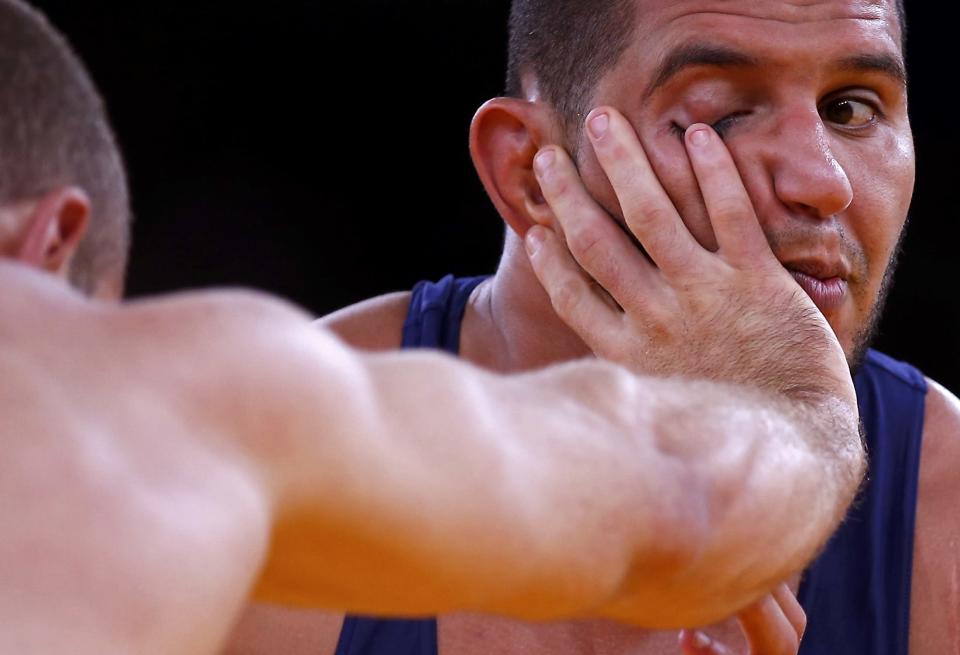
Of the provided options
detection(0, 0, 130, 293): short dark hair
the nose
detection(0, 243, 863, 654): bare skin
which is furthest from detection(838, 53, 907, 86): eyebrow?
detection(0, 0, 130, 293): short dark hair

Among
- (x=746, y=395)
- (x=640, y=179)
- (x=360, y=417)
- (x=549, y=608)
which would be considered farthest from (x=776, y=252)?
(x=360, y=417)

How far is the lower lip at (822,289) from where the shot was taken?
183cm

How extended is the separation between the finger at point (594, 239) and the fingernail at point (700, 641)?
437 mm

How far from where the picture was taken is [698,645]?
64.3 inches

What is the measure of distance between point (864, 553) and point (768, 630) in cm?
49

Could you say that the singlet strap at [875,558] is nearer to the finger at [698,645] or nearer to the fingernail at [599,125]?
the finger at [698,645]

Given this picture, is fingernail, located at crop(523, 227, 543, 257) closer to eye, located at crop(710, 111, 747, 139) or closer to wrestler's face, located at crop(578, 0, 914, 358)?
wrestler's face, located at crop(578, 0, 914, 358)

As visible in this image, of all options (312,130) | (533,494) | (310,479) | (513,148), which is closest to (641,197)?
(513,148)

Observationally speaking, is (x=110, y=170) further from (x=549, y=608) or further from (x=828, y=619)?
(x=828, y=619)

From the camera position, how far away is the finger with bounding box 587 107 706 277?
5.90ft

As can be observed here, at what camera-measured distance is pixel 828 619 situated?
2.00m

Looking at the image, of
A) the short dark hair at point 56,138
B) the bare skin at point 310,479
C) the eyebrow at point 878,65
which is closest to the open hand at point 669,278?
the eyebrow at point 878,65

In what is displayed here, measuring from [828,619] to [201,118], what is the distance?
1.98m

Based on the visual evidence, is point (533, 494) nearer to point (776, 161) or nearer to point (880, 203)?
point (776, 161)
